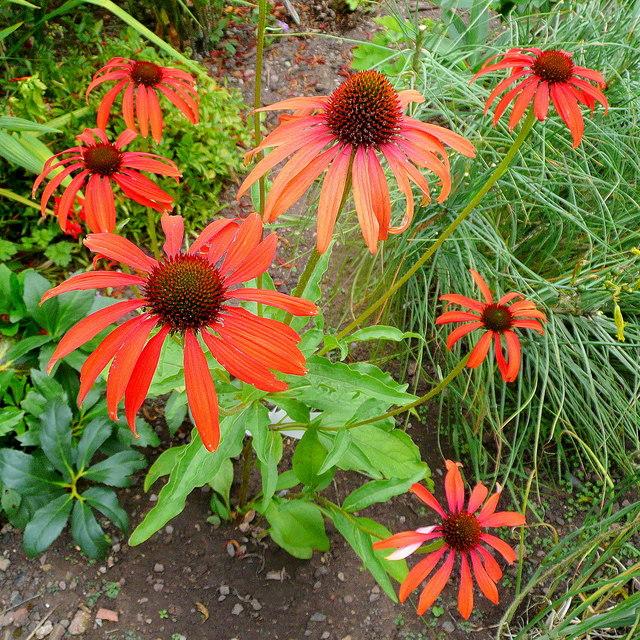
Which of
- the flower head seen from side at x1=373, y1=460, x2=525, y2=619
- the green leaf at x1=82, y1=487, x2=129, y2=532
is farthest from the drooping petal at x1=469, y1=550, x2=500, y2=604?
the green leaf at x1=82, y1=487, x2=129, y2=532

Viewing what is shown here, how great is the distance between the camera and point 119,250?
831mm

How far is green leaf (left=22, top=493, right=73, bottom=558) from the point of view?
49.9 inches

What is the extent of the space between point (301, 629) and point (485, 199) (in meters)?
1.25

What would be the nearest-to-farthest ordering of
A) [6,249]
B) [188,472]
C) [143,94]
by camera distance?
[188,472]
[143,94]
[6,249]

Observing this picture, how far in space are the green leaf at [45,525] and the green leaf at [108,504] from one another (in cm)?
5

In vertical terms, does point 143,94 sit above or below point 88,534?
above

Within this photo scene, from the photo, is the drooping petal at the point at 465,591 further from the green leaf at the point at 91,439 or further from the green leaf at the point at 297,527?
the green leaf at the point at 91,439

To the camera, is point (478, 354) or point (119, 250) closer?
point (119, 250)

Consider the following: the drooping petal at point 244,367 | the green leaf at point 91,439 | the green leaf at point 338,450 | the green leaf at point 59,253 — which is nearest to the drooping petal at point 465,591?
the green leaf at point 338,450

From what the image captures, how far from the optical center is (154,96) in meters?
1.17

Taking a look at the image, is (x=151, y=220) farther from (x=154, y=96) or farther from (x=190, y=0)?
(x=190, y=0)

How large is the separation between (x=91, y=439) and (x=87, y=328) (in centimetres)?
71

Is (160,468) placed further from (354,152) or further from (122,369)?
(354,152)

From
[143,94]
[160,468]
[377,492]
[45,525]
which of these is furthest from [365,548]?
[143,94]
